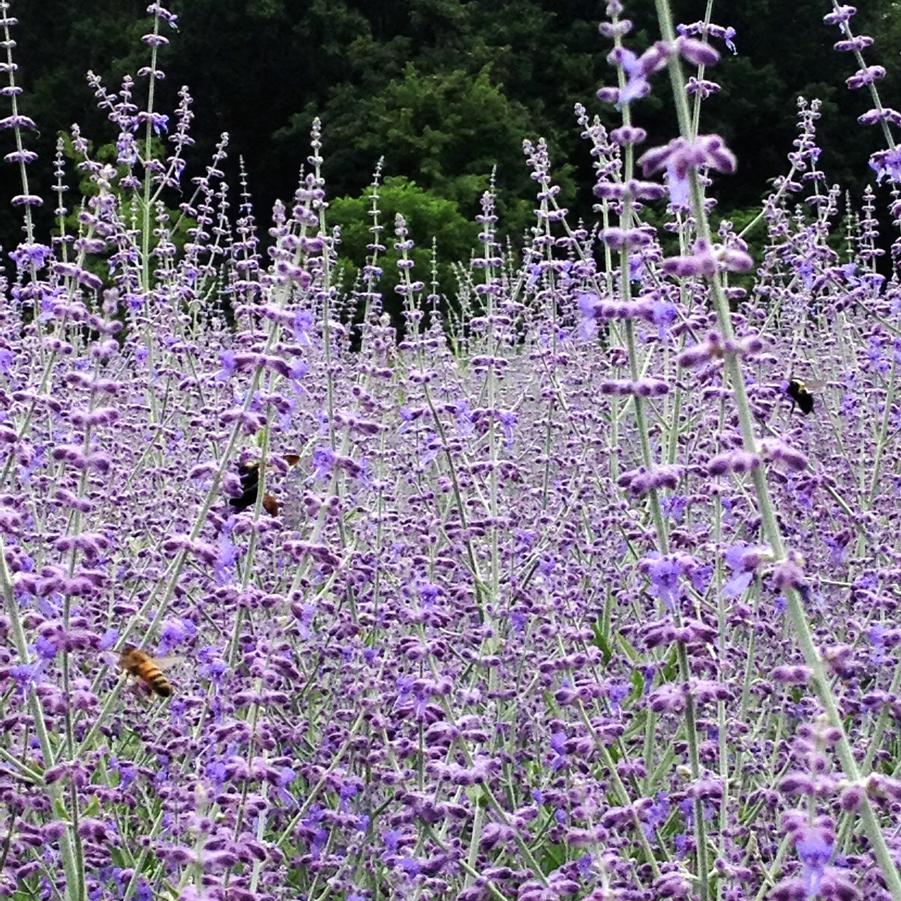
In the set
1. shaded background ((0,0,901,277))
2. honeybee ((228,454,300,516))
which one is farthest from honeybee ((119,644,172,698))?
shaded background ((0,0,901,277))

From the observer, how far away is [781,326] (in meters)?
9.53

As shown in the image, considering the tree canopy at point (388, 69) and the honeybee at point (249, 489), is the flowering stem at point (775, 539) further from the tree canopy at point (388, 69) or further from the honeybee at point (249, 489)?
the tree canopy at point (388, 69)

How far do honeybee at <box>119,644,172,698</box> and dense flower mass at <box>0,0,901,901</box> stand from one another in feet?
0.04

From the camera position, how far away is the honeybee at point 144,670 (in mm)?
3170

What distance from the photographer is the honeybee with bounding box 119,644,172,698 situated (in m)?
3.17

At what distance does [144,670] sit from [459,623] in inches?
62.7

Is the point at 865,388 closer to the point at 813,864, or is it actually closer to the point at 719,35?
the point at 719,35

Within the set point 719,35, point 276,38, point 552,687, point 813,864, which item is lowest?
point 552,687

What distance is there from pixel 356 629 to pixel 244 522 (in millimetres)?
881

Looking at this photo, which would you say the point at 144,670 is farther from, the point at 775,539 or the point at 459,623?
the point at 775,539

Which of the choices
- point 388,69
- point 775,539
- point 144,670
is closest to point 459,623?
point 144,670

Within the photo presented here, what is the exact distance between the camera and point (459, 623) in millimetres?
4629

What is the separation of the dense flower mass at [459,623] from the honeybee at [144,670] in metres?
0.01

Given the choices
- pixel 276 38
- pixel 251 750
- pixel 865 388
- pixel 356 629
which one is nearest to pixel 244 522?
pixel 251 750
